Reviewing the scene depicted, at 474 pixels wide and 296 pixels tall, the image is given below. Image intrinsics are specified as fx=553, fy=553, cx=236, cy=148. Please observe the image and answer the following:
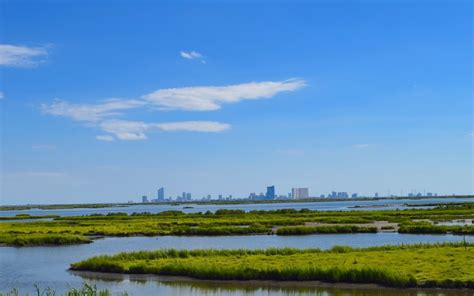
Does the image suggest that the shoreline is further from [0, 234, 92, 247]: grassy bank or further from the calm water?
[0, 234, 92, 247]: grassy bank

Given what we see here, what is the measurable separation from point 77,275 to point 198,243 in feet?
60.7

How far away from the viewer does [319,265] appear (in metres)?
30.2

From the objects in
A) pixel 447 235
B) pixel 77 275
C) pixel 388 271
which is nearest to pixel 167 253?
pixel 77 275

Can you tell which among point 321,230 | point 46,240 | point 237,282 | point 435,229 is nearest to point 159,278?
point 237,282

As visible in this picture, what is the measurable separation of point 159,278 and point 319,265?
30.3 feet

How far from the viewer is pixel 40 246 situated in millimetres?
53594

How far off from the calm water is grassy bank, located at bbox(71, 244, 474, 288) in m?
0.90

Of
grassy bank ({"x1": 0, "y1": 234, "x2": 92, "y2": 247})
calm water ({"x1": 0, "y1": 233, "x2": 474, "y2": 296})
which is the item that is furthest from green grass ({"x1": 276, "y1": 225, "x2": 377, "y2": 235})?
grassy bank ({"x1": 0, "y1": 234, "x2": 92, "y2": 247})

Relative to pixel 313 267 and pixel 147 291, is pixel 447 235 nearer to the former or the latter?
pixel 313 267

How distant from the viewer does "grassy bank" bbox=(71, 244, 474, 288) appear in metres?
27.0

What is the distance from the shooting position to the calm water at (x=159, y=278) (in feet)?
91.1

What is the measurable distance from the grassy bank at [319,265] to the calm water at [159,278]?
904 millimetres

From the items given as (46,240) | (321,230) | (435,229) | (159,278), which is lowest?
(159,278)

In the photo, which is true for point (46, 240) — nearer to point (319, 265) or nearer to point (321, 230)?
point (321, 230)
